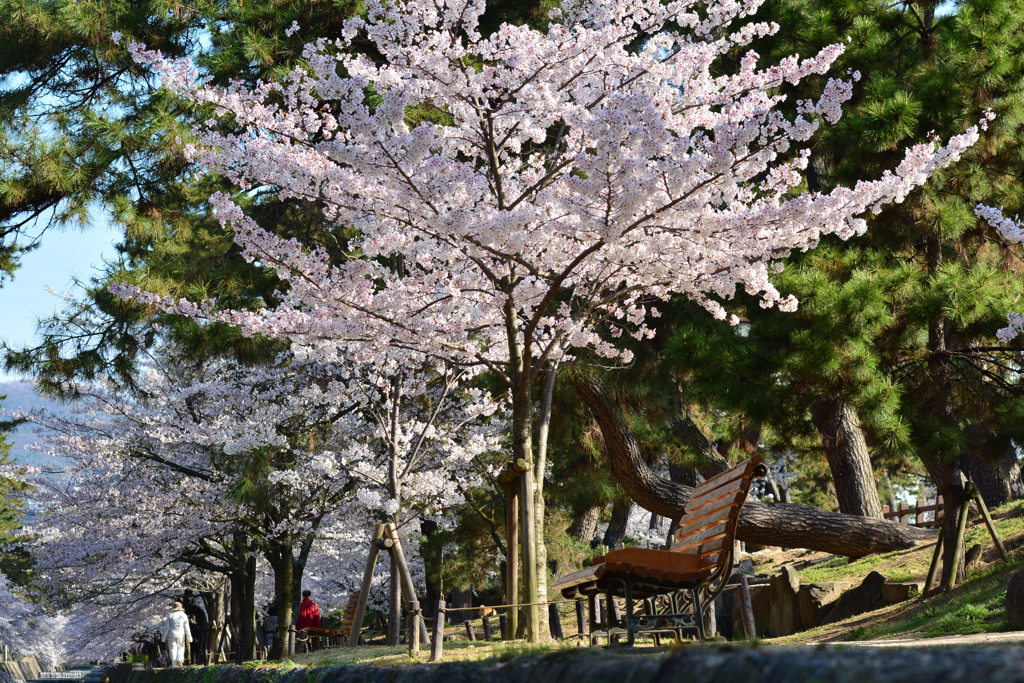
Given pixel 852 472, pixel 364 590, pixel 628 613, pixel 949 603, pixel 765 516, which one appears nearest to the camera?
pixel 628 613

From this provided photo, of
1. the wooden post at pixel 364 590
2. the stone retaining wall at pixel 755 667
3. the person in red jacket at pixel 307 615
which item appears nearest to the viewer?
the stone retaining wall at pixel 755 667

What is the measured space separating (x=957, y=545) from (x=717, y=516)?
5485 mm

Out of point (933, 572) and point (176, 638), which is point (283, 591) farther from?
point (933, 572)

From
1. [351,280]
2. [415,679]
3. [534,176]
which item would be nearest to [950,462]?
[534,176]

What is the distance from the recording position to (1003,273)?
948 cm

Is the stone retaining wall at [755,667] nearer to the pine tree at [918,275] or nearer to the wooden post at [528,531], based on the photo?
the wooden post at [528,531]

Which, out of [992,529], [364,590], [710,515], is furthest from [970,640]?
[364,590]

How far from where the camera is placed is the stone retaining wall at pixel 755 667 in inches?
81.0

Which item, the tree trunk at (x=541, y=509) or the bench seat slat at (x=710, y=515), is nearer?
the bench seat slat at (x=710, y=515)

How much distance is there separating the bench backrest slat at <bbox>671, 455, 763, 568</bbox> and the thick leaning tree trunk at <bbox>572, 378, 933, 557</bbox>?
595 cm

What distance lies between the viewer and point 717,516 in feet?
17.1

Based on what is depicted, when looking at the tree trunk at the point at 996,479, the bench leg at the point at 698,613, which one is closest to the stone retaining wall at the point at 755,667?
the bench leg at the point at 698,613

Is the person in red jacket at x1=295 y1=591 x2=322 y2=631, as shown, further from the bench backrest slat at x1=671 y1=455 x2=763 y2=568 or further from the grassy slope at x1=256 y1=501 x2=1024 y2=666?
the bench backrest slat at x1=671 y1=455 x2=763 y2=568

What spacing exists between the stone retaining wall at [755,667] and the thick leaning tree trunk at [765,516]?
8678 millimetres
